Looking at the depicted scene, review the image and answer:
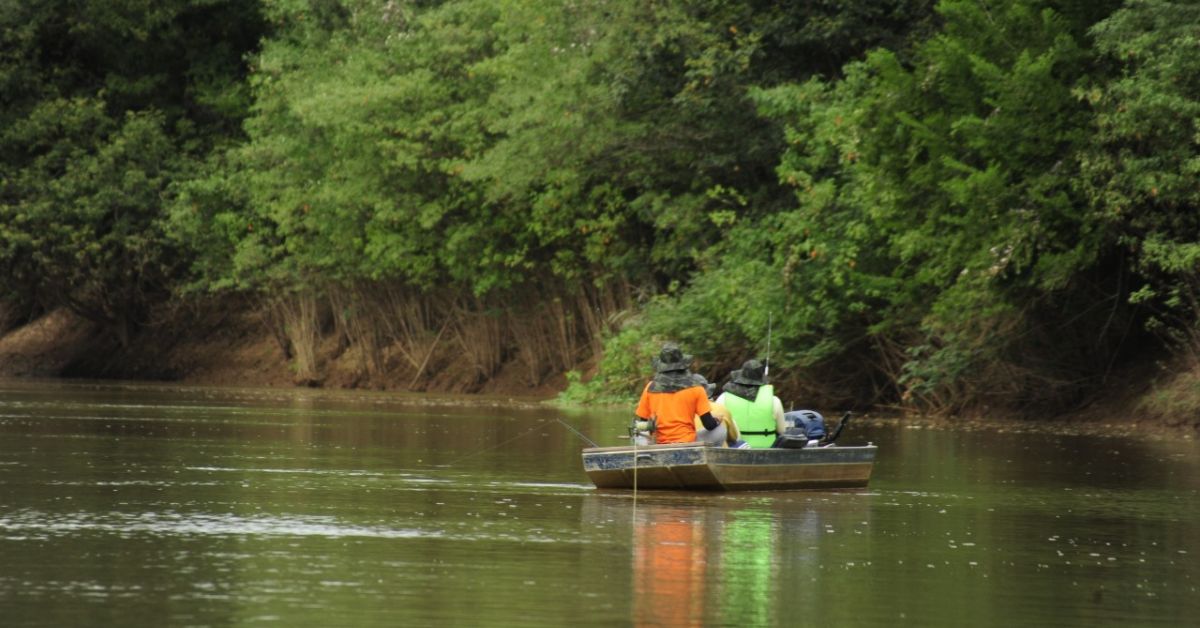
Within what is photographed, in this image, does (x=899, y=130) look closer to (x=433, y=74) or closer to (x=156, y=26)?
(x=433, y=74)

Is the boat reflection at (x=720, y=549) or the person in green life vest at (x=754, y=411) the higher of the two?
the person in green life vest at (x=754, y=411)

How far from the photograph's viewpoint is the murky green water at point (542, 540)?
12.7 meters

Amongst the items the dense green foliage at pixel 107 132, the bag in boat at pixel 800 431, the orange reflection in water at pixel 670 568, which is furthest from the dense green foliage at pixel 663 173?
the orange reflection in water at pixel 670 568

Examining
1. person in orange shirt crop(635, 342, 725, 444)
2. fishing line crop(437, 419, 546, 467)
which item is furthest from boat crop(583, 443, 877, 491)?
fishing line crop(437, 419, 546, 467)

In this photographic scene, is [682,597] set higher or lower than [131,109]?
lower

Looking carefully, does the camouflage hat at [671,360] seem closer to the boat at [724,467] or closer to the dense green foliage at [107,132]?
the boat at [724,467]

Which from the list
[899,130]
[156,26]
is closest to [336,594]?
[899,130]

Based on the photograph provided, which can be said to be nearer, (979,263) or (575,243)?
(979,263)

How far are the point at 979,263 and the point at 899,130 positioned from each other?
3.12m

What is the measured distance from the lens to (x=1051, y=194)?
35531 mm

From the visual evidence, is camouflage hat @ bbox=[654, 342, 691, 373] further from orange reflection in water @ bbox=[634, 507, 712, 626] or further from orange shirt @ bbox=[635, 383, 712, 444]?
orange reflection in water @ bbox=[634, 507, 712, 626]

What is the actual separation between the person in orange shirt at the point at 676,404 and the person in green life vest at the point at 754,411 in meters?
0.91

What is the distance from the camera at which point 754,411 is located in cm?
2286

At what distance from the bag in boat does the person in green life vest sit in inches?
5.7
